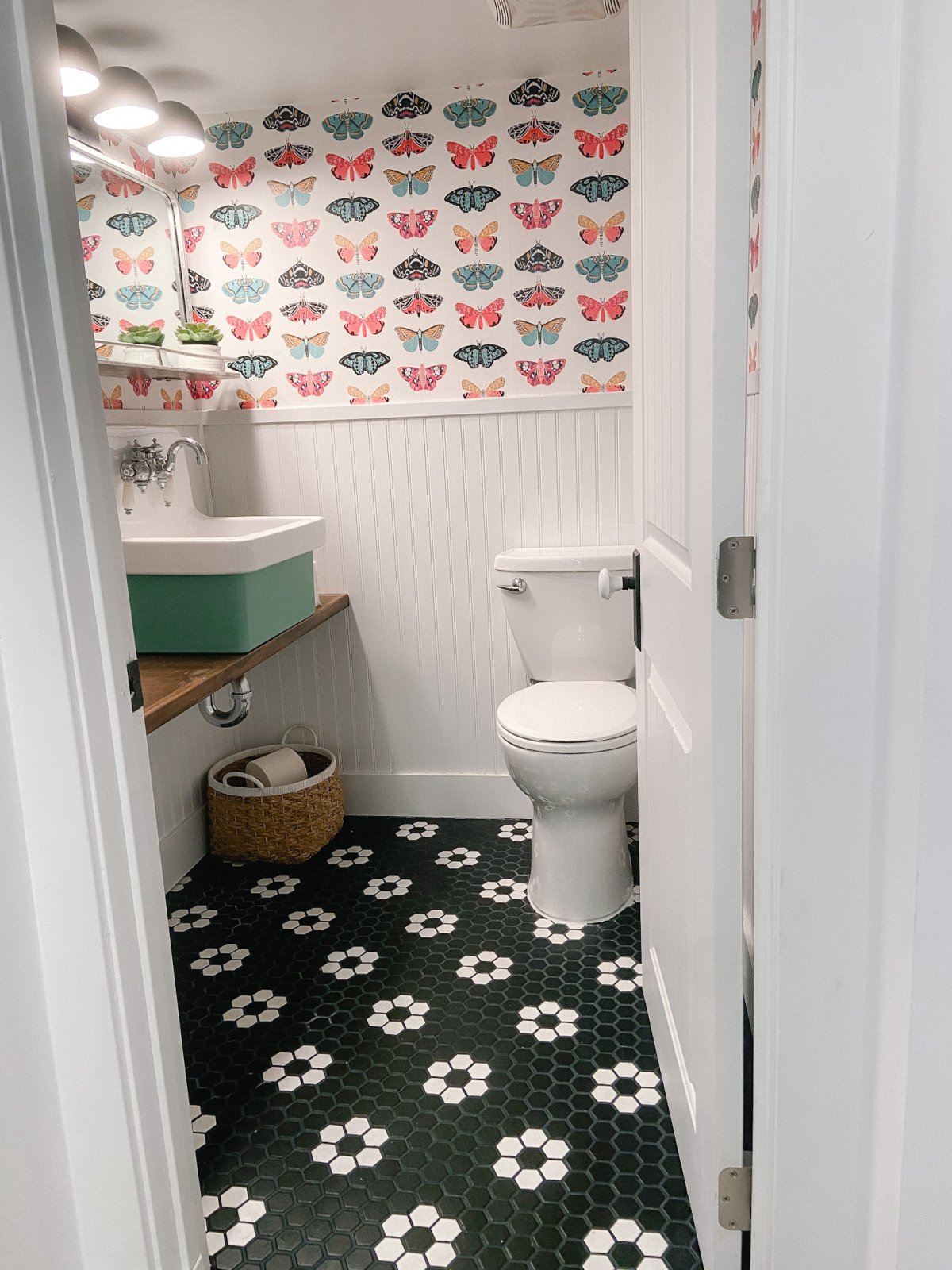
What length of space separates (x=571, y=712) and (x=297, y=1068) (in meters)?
Result: 0.99

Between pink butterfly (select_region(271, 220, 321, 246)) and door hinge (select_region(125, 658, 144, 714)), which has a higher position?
pink butterfly (select_region(271, 220, 321, 246))

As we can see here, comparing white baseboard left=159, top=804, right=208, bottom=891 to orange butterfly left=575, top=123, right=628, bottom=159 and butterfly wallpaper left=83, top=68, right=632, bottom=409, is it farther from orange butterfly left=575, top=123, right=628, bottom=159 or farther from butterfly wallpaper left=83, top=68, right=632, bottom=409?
orange butterfly left=575, top=123, right=628, bottom=159

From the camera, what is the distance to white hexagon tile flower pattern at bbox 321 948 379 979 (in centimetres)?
213

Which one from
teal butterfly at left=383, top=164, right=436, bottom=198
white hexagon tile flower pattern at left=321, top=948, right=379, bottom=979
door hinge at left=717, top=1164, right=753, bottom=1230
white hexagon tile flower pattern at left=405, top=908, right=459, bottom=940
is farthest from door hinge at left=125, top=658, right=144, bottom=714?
teal butterfly at left=383, top=164, right=436, bottom=198

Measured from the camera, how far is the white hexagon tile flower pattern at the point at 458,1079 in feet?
5.64

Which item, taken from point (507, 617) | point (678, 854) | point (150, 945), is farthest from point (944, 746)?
point (507, 617)

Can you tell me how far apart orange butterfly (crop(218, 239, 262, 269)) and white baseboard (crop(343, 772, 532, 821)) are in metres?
1.58

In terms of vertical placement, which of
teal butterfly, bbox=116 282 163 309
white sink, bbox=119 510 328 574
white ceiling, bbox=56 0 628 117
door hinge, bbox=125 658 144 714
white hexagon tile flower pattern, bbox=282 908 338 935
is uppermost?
white ceiling, bbox=56 0 628 117

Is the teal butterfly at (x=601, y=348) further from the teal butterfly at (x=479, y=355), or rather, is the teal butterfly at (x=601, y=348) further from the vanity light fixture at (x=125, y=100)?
the vanity light fixture at (x=125, y=100)

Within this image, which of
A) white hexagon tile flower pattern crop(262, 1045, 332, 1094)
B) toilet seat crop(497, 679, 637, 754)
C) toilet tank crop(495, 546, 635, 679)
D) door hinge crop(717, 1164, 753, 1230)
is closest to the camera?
door hinge crop(717, 1164, 753, 1230)

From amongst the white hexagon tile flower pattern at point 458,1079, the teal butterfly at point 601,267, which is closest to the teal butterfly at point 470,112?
the teal butterfly at point 601,267

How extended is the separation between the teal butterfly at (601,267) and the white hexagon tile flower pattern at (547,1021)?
190 cm

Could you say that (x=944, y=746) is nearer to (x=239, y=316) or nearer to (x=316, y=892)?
(x=316, y=892)

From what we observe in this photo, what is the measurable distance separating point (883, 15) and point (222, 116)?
93.6 inches
